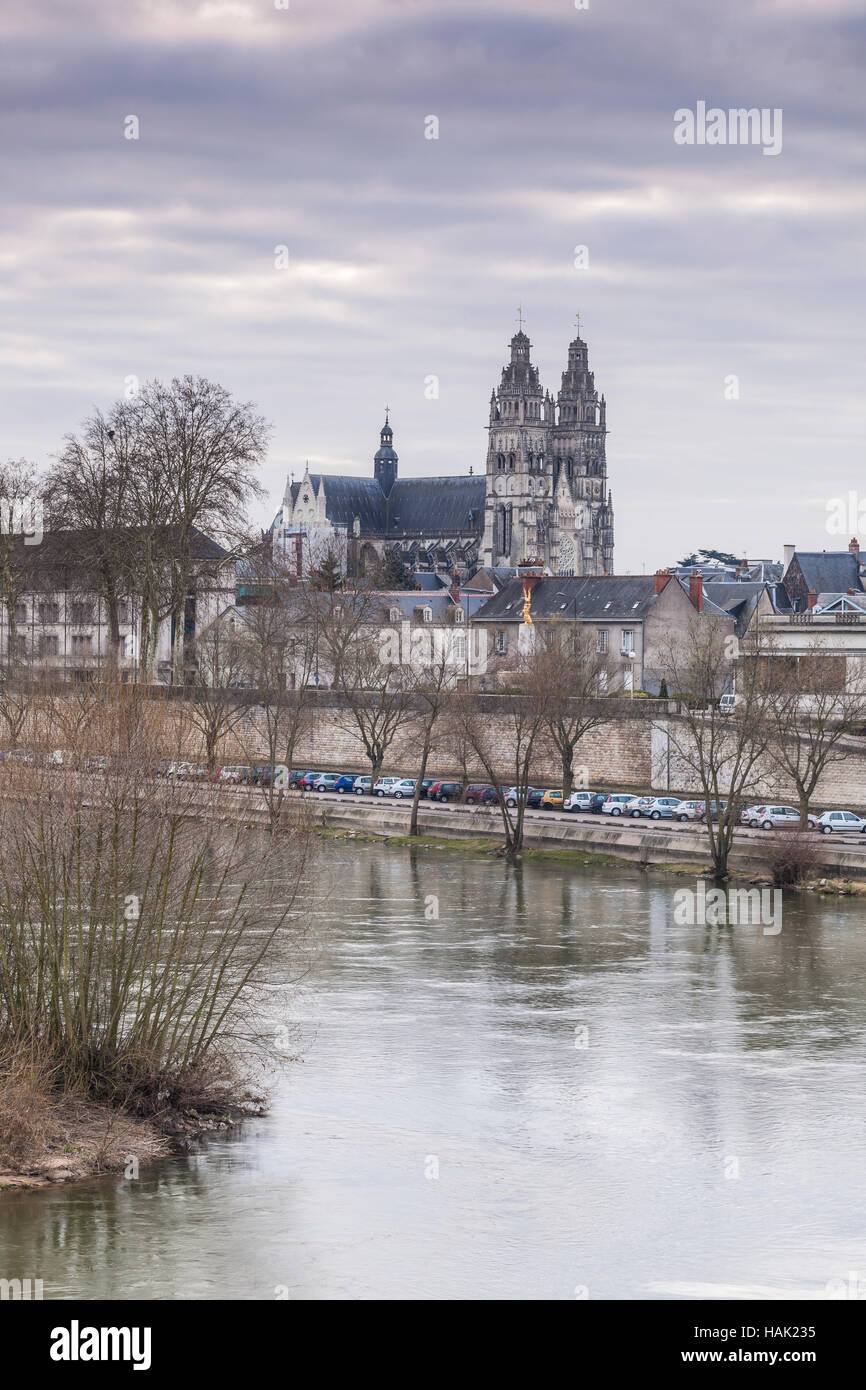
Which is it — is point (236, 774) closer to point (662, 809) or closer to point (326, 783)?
point (662, 809)

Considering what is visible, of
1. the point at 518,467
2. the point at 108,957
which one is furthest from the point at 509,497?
the point at 108,957

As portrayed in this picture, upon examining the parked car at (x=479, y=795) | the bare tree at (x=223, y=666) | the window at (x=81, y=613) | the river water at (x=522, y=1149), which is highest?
the window at (x=81, y=613)

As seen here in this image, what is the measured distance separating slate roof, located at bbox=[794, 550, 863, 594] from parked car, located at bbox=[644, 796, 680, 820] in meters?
41.0

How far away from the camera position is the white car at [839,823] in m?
46.7

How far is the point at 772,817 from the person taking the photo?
47.7 m

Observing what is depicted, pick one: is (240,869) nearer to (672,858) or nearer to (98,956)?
(98,956)

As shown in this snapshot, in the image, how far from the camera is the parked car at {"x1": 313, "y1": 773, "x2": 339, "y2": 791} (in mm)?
59156

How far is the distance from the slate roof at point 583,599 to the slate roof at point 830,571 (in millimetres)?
21373

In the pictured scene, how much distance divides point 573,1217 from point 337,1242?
252 cm

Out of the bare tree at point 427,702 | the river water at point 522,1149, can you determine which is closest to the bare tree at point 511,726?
the bare tree at point 427,702

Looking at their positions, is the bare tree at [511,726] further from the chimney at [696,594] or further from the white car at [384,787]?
the chimney at [696,594]

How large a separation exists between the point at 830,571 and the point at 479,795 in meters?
41.4
